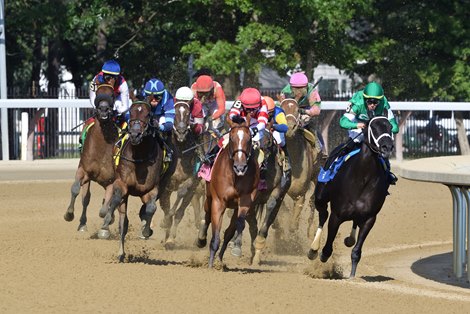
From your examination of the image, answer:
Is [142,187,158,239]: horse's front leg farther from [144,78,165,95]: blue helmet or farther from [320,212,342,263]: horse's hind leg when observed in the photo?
[320,212,342,263]: horse's hind leg

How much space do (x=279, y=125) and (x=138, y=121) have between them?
1.64 meters

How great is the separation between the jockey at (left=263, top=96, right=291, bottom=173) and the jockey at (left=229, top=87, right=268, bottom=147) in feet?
2.02

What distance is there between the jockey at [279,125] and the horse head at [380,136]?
5.09 ft

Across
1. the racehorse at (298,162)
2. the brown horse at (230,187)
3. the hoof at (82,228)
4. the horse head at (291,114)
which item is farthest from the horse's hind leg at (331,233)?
the hoof at (82,228)

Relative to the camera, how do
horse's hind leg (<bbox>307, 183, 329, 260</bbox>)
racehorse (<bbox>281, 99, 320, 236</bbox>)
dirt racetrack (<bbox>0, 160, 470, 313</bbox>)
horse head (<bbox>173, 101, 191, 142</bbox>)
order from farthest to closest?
racehorse (<bbox>281, 99, 320, 236</bbox>) < horse head (<bbox>173, 101, 191, 142</bbox>) < horse's hind leg (<bbox>307, 183, 329, 260</bbox>) < dirt racetrack (<bbox>0, 160, 470, 313</bbox>)

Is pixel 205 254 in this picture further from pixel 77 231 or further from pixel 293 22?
pixel 293 22

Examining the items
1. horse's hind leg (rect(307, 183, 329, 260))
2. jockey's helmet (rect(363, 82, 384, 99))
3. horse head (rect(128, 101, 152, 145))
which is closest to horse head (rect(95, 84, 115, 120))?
horse head (rect(128, 101, 152, 145))

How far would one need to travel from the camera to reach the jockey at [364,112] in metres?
12.0

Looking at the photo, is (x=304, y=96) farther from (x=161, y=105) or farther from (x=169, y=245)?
(x=169, y=245)

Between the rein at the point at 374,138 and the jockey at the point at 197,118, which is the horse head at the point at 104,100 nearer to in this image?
the jockey at the point at 197,118

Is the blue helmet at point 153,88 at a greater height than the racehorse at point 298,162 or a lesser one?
greater

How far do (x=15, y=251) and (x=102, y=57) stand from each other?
1888 cm

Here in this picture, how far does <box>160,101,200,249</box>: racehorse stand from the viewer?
1396 centimetres

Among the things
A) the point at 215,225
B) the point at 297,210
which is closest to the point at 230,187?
the point at 215,225
